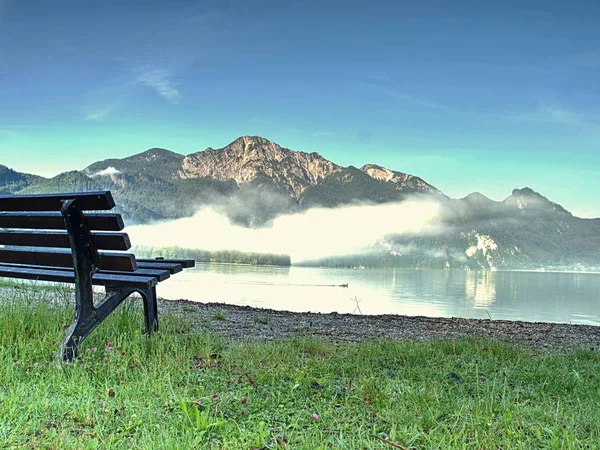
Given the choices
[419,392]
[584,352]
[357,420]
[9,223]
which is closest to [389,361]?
[419,392]

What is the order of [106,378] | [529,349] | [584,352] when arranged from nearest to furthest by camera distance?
[106,378] → [584,352] → [529,349]

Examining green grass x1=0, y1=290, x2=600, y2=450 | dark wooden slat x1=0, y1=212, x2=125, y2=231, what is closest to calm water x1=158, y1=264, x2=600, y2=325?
green grass x1=0, y1=290, x2=600, y2=450

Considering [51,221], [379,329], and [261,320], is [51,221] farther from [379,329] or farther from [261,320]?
[379,329]

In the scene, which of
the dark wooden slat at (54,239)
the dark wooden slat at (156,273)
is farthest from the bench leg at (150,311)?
the dark wooden slat at (54,239)

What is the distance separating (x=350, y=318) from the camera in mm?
11188

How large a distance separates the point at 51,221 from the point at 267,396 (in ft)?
9.01

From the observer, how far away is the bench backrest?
4461 millimetres

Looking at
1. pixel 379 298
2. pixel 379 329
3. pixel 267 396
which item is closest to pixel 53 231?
pixel 267 396

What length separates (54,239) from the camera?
16.6 ft

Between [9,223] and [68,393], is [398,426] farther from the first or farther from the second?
[9,223]

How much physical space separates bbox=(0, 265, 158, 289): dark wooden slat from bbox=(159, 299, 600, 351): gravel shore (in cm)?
233

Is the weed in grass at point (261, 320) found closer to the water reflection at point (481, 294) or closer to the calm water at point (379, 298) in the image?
the calm water at point (379, 298)

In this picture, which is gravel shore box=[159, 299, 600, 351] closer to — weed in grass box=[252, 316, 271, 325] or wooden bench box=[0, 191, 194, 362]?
weed in grass box=[252, 316, 271, 325]

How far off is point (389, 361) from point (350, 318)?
19.6 ft
